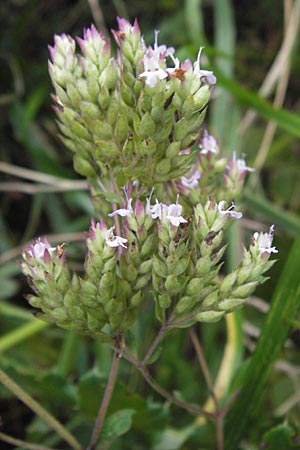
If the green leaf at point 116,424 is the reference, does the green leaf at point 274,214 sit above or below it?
above

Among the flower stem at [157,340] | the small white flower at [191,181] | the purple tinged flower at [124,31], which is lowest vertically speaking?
the flower stem at [157,340]

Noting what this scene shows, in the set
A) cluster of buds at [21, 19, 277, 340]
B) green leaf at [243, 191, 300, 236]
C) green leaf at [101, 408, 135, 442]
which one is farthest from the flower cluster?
green leaf at [243, 191, 300, 236]

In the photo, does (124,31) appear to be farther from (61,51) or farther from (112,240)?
(112,240)

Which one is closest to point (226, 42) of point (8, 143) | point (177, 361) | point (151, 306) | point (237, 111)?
point (237, 111)

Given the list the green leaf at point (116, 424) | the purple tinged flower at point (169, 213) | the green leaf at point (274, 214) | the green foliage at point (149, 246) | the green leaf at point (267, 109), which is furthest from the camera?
the green leaf at point (274, 214)

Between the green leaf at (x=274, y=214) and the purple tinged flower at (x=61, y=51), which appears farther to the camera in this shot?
the green leaf at (x=274, y=214)

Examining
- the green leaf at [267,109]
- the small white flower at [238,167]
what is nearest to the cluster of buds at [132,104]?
the small white flower at [238,167]

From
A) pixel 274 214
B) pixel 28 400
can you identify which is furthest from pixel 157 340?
pixel 274 214

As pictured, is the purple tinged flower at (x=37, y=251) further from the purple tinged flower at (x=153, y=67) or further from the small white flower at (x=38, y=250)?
the purple tinged flower at (x=153, y=67)
